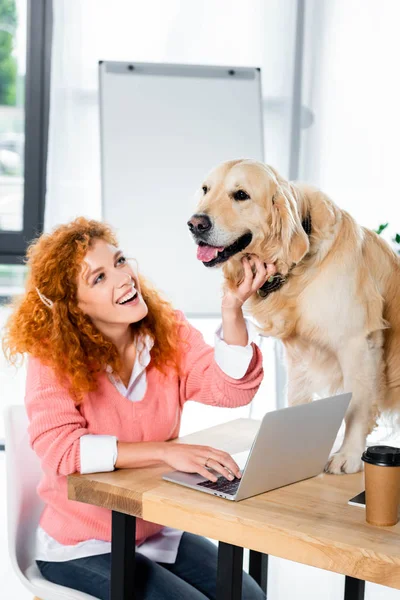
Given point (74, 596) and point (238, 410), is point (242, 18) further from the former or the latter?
point (74, 596)

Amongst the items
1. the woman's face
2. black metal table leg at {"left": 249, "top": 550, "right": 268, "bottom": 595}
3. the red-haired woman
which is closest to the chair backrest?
the red-haired woman

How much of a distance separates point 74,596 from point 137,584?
126mm

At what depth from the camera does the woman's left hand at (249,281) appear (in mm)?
1660

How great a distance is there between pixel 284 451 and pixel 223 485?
0.12m

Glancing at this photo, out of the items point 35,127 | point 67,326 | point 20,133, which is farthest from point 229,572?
point 20,133

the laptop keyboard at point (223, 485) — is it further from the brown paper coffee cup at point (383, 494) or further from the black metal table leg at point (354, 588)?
the black metal table leg at point (354, 588)

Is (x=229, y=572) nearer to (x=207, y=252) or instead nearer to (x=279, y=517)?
(x=279, y=517)

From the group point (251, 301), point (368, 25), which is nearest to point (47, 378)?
point (251, 301)

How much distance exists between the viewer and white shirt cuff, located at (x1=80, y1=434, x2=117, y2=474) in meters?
1.43

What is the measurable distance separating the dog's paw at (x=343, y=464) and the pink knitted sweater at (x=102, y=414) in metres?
0.26

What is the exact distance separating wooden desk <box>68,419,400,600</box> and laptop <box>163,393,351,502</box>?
19 millimetres

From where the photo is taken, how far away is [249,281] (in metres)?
1.70

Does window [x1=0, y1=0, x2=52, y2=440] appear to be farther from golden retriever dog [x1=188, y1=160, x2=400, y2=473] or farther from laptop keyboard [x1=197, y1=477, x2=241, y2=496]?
laptop keyboard [x1=197, y1=477, x2=241, y2=496]

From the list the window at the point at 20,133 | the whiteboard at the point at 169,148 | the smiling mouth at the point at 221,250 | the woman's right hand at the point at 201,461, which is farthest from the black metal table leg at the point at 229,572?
the window at the point at 20,133
